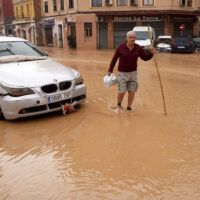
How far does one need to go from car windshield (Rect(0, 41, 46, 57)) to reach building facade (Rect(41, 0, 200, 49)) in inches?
816

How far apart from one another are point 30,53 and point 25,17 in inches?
1484

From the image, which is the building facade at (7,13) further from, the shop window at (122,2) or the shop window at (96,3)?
the shop window at (122,2)

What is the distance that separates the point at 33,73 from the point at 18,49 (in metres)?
1.40

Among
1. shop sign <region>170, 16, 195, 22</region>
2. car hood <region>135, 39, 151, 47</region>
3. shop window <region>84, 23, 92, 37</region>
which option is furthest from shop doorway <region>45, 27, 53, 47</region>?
car hood <region>135, 39, 151, 47</region>

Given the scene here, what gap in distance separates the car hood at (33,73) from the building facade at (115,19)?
21480 millimetres

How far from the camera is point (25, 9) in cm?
4016

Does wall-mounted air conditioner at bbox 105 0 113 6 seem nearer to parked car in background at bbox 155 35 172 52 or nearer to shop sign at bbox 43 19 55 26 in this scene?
parked car in background at bbox 155 35 172 52

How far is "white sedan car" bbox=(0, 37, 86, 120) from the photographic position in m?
4.56

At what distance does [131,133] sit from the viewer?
438 cm

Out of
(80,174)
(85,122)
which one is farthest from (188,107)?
(80,174)

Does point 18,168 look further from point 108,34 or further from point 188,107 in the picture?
point 108,34

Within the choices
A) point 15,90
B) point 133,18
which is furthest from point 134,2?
point 15,90

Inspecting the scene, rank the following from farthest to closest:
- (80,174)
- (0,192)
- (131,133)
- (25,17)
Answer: (25,17)
(131,133)
(80,174)
(0,192)

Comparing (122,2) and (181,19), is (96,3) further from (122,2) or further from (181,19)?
(181,19)
